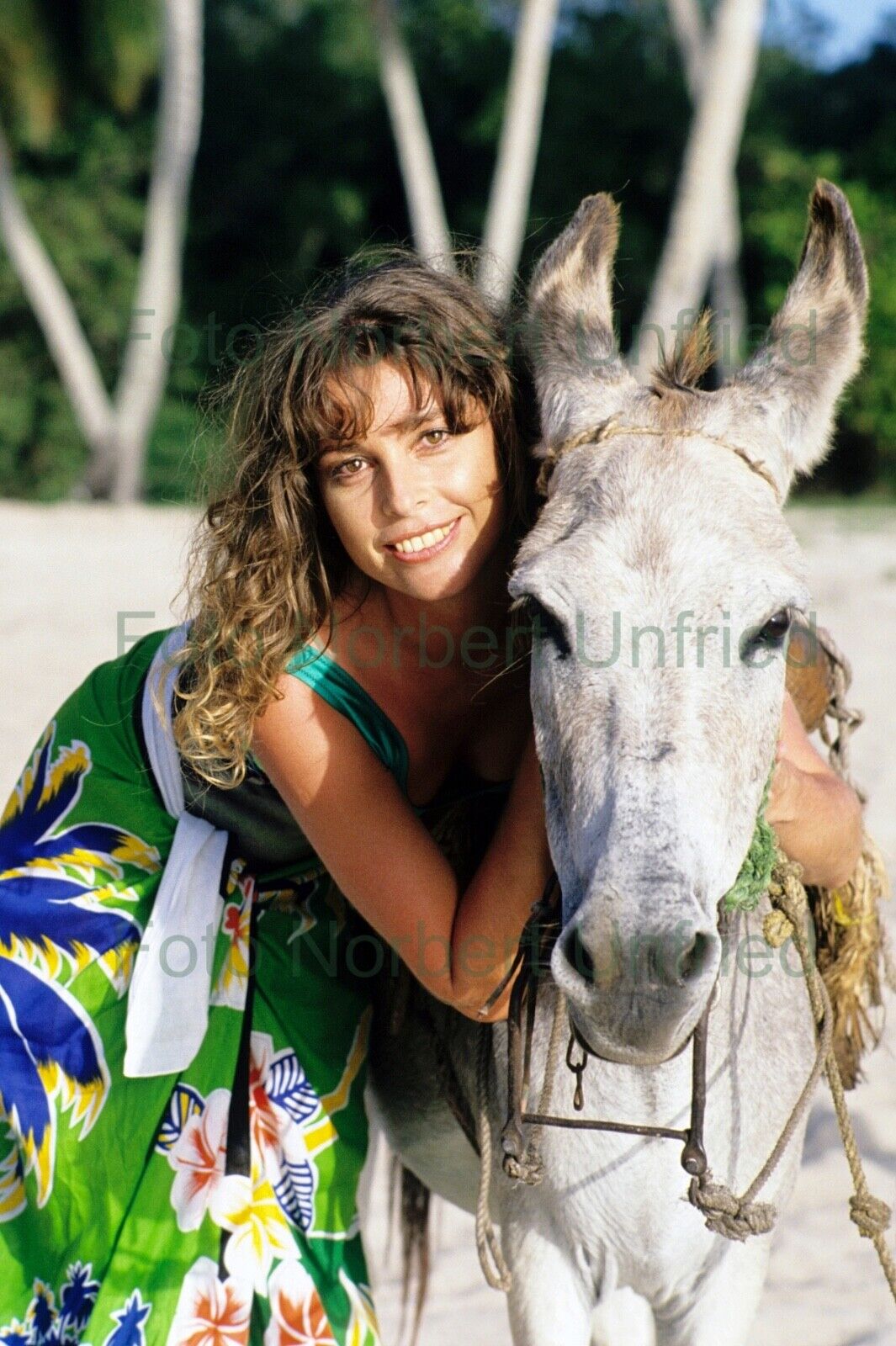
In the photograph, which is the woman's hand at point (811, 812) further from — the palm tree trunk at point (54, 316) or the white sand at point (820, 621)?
the palm tree trunk at point (54, 316)

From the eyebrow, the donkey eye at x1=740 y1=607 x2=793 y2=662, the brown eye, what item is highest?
the eyebrow

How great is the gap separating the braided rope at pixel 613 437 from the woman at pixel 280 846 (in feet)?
0.53

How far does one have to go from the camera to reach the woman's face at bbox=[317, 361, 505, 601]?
2.25 m

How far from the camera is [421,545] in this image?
7.48ft

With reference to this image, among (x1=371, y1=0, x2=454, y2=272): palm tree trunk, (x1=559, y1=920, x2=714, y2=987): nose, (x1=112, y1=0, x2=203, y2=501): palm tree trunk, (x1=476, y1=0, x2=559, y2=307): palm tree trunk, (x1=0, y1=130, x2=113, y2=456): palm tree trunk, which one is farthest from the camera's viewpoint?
(x1=0, y1=130, x2=113, y2=456): palm tree trunk

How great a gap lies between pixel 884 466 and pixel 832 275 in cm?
1908

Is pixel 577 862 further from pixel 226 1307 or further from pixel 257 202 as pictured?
pixel 257 202

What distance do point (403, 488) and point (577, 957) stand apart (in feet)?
2.89

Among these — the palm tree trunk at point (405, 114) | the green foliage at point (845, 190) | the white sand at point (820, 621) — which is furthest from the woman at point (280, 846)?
the green foliage at point (845, 190)

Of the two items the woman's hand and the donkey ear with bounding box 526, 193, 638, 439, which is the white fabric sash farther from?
the woman's hand

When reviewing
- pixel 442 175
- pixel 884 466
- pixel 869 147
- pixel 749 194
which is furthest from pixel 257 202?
pixel 884 466

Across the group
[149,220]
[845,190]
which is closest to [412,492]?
[149,220]

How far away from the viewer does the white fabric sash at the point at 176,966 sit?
246 centimetres

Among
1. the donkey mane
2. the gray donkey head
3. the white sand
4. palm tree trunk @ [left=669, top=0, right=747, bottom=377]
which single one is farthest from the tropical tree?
the gray donkey head
